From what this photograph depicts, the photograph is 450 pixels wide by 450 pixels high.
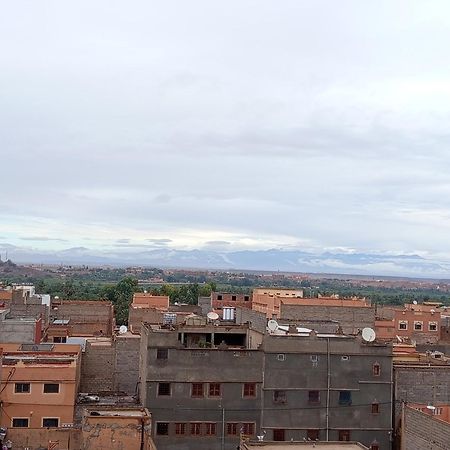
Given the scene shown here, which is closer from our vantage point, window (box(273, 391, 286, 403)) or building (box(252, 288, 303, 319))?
window (box(273, 391, 286, 403))

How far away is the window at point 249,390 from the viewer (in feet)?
125

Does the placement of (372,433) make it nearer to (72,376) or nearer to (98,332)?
(72,376)

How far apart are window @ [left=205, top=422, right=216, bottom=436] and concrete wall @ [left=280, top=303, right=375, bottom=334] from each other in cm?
2960

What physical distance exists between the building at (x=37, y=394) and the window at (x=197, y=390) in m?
6.32

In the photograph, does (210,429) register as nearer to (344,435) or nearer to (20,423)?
(344,435)

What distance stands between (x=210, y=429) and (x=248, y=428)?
6.78 ft

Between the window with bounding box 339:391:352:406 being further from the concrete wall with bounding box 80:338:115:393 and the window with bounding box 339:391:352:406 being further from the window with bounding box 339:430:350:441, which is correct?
the concrete wall with bounding box 80:338:115:393

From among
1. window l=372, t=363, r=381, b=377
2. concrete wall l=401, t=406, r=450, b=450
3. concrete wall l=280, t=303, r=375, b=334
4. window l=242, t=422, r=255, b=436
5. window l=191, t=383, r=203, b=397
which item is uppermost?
concrete wall l=280, t=303, r=375, b=334

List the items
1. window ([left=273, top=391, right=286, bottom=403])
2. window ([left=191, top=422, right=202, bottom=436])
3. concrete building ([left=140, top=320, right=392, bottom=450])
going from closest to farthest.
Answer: window ([left=191, top=422, right=202, bottom=436])
concrete building ([left=140, top=320, right=392, bottom=450])
window ([left=273, top=391, right=286, bottom=403])

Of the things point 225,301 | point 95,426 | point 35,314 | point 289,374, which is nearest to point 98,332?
point 35,314

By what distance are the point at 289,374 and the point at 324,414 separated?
2891 mm

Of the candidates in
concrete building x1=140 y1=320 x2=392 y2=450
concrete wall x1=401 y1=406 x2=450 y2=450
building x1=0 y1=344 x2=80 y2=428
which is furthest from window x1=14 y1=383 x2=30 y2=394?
concrete wall x1=401 y1=406 x2=450 y2=450

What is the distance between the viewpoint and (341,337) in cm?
3922

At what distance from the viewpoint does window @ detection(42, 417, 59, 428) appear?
3684cm
